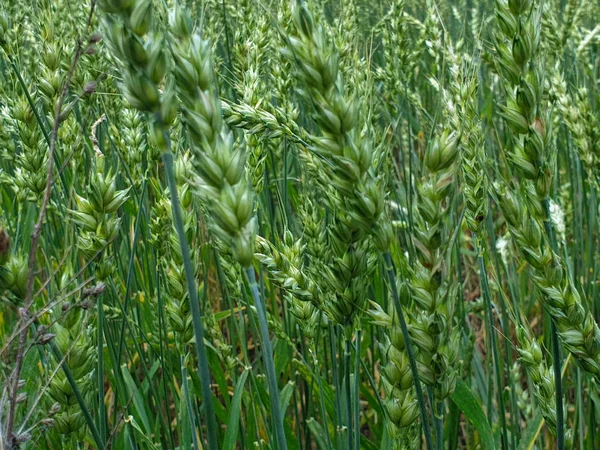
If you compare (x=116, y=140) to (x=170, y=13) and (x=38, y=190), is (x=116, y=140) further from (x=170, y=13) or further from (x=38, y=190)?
(x=170, y=13)

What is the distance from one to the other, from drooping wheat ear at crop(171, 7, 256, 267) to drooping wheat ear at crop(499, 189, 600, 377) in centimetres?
32

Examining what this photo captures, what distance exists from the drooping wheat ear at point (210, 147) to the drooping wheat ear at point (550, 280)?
1.06 ft

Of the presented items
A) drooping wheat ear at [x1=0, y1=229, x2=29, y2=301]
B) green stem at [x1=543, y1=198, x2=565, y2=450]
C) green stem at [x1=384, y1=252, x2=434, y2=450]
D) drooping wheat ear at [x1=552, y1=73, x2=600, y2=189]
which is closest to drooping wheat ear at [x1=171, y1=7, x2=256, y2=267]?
green stem at [x1=384, y1=252, x2=434, y2=450]

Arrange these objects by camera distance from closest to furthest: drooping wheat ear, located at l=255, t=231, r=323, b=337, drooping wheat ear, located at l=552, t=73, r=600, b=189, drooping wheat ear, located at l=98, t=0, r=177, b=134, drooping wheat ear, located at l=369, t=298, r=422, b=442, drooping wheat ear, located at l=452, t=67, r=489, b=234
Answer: drooping wheat ear, located at l=98, t=0, r=177, b=134, drooping wheat ear, located at l=369, t=298, r=422, b=442, drooping wheat ear, located at l=255, t=231, r=323, b=337, drooping wheat ear, located at l=452, t=67, r=489, b=234, drooping wheat ear, located at l=552, t=73, r=600, b=189

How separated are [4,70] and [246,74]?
175cm

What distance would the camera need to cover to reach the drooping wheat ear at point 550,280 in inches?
30.4

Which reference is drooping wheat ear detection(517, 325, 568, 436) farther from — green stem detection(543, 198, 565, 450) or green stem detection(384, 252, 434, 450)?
green stem detection(384, 252, 434, 450)

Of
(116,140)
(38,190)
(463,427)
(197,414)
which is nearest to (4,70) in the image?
(116,140)

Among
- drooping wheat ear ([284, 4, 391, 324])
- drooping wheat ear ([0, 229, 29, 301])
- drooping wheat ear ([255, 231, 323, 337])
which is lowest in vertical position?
drooping wheat ear ([255, 231, 323, 337])

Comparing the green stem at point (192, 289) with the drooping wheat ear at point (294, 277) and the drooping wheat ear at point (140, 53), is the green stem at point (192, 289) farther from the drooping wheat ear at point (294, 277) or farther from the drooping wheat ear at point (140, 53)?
the drooping wheat ear at point (294, 277)

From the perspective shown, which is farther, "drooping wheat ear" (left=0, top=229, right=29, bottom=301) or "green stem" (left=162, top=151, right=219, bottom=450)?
"drooping wheat ear" (left=0, top=229, right=29, bottom=301)

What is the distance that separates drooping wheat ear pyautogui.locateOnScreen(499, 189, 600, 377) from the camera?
2.53ft

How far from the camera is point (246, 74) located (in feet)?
4.36

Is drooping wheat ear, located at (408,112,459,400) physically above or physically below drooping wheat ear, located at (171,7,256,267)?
below
